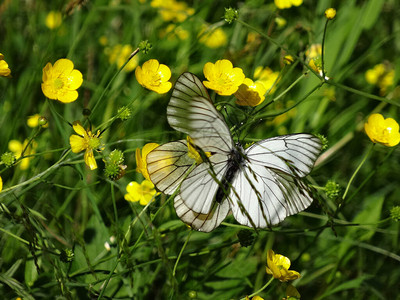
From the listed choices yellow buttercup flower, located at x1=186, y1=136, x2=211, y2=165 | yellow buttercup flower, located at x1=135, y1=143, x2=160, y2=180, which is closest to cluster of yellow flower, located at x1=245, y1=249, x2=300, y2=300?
yellow buttercup flower, located at x1=186, y1=136, x2=211, y2=165

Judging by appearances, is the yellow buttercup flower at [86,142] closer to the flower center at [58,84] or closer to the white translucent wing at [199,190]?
the flower center at [58,84]

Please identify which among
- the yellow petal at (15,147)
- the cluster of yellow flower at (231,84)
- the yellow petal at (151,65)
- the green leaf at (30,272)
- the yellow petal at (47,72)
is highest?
the cluster of yellow flower at (231,84)

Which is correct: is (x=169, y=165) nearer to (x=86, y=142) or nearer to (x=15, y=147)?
(x=86, y=142)

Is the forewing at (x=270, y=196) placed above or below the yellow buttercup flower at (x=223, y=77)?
below

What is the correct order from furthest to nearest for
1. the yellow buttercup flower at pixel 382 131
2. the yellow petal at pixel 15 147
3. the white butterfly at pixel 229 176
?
the yellow petal at pixel 15 147 → the yellow buttercup flower at pixel 382 131 → the white butterfly at pixel 229 176

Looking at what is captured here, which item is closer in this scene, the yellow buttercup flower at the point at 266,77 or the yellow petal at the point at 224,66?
the yellow petal at the point at 224,66

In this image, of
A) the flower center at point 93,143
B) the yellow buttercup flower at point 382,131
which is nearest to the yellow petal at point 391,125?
the yellow buttercup flower at point 382,131

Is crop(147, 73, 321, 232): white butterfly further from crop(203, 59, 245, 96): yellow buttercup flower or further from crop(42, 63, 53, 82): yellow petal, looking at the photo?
crop(42, 63, 53, 82): yellow petal
